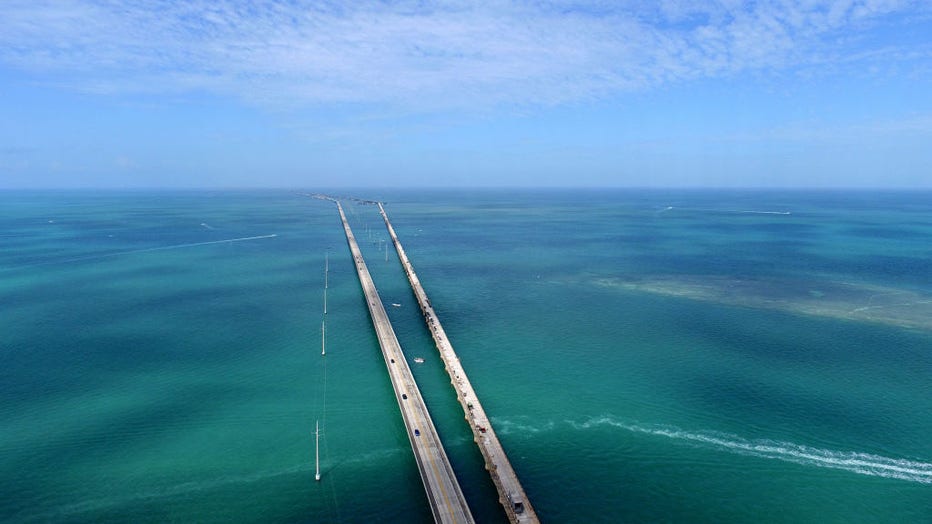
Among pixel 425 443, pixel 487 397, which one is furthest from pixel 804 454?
pixel 425 443

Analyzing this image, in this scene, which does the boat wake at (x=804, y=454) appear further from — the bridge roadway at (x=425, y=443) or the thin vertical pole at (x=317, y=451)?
the thin vertical pole at (x=317, y=451)

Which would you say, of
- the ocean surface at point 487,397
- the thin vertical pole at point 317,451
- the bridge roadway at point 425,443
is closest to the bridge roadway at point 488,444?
the ocean surface at point 487,397

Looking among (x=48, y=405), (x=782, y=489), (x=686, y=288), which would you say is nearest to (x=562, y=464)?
(x=782, y=489)

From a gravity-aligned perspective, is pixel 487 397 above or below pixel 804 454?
above

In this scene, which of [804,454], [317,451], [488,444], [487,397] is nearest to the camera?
[488,444]

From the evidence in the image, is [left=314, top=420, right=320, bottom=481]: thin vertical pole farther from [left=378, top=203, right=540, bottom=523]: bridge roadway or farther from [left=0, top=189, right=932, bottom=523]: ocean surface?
[left=378, top=203, right=540, bottom=523]: bridge roadway

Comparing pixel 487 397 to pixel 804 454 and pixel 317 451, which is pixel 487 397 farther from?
pixel 804 454
